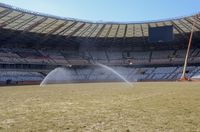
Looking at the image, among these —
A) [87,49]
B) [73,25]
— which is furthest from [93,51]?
[73,25]

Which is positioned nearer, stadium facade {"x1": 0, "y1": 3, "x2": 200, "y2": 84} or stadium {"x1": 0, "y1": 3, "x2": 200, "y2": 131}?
stadium {"x1": 0, "y1": 3, "x2": 200, "y2": 131}

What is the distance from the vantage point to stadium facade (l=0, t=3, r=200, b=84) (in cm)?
6575

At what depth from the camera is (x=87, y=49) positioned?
8581 cm

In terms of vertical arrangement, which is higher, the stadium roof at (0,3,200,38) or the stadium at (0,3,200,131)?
the stadium roof at (0,3,200,38)

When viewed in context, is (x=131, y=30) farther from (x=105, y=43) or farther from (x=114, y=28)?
(x=105, y=43)

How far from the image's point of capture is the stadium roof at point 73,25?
200ft

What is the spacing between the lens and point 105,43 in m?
83.4

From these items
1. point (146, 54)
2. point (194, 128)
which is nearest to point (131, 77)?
point (146, 54)

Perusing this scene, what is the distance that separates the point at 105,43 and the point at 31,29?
2270 cm

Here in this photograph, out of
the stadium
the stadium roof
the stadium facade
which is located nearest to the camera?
the stadium roof

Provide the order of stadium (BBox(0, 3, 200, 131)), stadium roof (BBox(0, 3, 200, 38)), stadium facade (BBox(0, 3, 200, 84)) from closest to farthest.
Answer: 1. stadium roof (BBox(0, 3, 200, 38))
2. stadium (BBox(0, 3, 200, 131))
3. stadium facade (BBox(0, 3, 200, 84))

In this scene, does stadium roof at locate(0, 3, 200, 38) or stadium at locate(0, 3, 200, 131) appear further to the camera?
stadium at locate(0, 3, 200, 131)

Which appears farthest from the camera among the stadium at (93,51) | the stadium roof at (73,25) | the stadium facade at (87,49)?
the stadium facade at (87,49)

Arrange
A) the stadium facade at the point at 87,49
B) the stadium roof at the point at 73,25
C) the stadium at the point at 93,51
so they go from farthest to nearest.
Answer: the stadium facade at the point at 87,49 → the stadium at the point at 93,51 → the stadium roof at the point at 73,25
